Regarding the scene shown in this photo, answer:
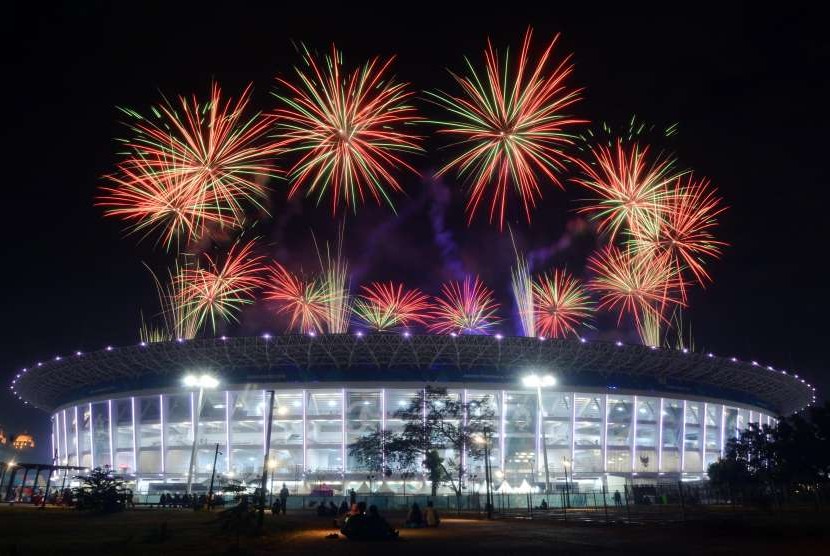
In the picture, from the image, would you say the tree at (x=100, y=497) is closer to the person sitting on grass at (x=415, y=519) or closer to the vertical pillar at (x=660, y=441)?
the person sitting on grass at (x=415, y=519)

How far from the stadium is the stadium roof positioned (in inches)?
6.3

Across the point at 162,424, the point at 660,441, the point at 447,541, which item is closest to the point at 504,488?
the point at 660,441

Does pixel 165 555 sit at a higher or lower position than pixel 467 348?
lower

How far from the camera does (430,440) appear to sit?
5969cm

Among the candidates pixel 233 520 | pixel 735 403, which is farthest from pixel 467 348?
pixel 233 520

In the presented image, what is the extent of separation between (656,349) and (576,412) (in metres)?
11.9

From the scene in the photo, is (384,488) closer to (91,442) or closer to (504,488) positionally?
(504,488)

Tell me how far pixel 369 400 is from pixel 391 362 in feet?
18.0

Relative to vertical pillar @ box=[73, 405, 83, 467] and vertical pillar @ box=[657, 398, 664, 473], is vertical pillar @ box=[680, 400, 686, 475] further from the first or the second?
vertical pillar @ box=[73, 405, 83, 467]

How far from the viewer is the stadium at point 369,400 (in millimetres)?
73750

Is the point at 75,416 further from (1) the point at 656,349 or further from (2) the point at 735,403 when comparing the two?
(2) the point at 735,403

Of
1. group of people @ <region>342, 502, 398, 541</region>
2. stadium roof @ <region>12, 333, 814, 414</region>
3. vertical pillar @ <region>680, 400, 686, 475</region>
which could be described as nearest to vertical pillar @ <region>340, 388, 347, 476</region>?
stadium roof @ <region>12, 333, 814, 414</region>

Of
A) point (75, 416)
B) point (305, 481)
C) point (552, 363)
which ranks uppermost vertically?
point (552, 363)

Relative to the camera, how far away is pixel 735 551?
1703 cm
